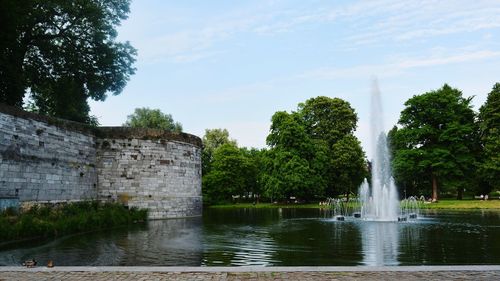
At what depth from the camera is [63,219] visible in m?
20.0

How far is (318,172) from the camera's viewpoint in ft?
171

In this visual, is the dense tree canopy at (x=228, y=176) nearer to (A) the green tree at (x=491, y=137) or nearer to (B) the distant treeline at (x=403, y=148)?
(B) the distant treeline at (x=403, y=148)

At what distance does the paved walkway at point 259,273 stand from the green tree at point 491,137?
134 ft

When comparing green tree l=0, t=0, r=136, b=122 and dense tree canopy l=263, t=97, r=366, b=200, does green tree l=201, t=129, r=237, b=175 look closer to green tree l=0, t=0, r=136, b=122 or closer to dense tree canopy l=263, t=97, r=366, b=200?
dense tree canopy l=263, t=97, r=366, b=200

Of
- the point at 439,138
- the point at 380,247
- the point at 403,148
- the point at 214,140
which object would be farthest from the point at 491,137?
the point at 214,140

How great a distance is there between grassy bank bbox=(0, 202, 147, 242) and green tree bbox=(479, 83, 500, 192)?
3408cm

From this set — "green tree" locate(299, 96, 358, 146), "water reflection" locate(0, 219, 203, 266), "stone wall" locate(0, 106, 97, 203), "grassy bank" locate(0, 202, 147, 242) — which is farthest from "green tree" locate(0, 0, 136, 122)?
"green tree" locate(299, 96, 358, 146)

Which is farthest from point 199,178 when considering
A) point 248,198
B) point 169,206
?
point 248,198

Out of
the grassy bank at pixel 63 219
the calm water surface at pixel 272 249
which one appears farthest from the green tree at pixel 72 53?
the calm water surface at pixel 272 249

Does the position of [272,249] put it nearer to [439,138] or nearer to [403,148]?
[439,138]

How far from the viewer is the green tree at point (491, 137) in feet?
149

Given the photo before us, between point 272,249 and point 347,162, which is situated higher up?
point 347,162

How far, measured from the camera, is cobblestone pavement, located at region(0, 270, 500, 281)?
312 inches

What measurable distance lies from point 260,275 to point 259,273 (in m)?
0.19
